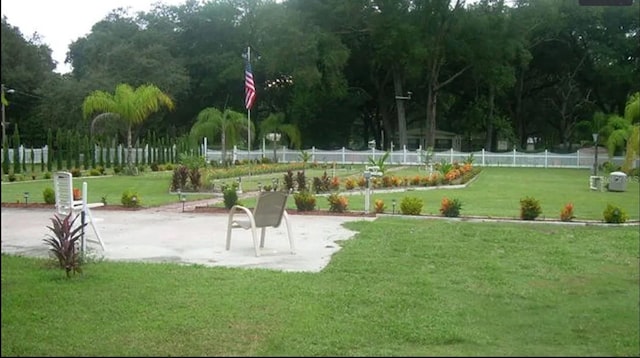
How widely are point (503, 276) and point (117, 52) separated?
45.7 meters

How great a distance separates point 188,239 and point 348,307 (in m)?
4.54

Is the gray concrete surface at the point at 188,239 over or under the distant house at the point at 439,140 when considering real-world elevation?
under

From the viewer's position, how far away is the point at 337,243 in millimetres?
8961

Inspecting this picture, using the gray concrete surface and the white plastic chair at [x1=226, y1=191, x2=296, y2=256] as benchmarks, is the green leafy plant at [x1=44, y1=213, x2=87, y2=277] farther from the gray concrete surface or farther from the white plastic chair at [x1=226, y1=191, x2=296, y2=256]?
the white plastic chair at [x1=226, y1=191, x2=296, y2=256]

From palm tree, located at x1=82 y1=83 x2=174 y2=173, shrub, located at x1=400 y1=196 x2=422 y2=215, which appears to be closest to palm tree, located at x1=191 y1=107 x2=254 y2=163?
palm tree, located at x1=82 y1=83 x2=174 y2=173

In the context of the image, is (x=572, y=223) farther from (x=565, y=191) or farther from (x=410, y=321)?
(x=565, y=191)

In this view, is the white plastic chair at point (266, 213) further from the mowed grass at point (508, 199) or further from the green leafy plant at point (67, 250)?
the mowed grass at point (508, 199)

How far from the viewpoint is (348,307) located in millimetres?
5184

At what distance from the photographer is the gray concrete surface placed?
299 inches

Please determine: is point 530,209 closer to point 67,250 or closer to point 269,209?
point 269,209

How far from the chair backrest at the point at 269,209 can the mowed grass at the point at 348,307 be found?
112 centimetres

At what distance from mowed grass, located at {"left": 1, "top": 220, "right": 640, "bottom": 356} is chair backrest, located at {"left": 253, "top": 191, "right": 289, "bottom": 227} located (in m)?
1.12

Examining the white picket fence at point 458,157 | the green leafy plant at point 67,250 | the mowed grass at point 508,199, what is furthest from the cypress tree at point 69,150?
the green leafy plant at point 67,250

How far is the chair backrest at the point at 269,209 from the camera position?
320 inches
